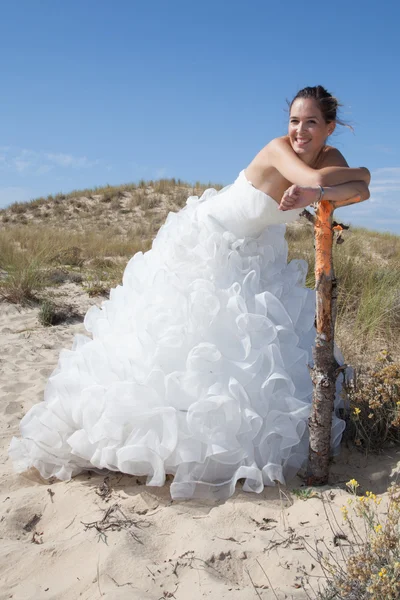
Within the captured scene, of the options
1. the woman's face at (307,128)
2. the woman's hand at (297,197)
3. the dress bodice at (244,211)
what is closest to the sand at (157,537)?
the woman's hand at (297,197)

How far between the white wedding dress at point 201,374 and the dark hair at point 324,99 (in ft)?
2.06

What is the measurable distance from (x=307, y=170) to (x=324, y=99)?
591 mm

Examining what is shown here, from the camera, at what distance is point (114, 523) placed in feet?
9.41

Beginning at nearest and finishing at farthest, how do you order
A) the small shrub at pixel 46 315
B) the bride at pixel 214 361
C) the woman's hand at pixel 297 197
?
the woman's hand at pixel 297 197 → the bride at pixel 214 361 → the small shrub at pixel 46 315

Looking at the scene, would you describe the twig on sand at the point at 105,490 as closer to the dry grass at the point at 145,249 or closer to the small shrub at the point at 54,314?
the dry grass at the point at 145,249

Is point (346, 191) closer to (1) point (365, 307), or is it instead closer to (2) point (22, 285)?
(1) point (365, 307)

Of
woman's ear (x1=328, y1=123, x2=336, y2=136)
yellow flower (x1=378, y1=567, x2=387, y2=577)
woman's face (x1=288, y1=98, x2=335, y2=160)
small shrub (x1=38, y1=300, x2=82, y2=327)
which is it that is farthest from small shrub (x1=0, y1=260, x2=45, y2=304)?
yellow flower (x1=378, y1=567, x2=387, y2=577)

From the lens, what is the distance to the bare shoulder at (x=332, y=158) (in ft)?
10.4

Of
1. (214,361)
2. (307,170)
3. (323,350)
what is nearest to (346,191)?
(307,170)

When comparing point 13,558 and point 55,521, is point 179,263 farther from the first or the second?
point 13,558

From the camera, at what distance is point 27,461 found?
3.59m

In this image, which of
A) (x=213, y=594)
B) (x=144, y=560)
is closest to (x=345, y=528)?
(x=213, y=594)

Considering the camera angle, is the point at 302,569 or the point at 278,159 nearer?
the point at 302,569

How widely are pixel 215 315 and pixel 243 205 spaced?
84cm
